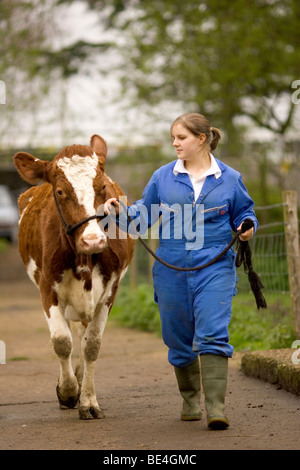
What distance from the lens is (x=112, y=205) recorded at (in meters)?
6.00

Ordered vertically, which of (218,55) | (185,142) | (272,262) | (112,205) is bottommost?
(272,262)

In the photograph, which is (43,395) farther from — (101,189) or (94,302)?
(101,189)

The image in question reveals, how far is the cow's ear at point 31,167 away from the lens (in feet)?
20.5

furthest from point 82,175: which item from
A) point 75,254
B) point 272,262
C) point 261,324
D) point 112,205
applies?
point 261,324

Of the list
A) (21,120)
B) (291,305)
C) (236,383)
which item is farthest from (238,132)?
(236,383)

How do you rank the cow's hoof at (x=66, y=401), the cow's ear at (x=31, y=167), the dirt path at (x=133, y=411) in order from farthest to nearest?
the cow's hoof at (x=66, y=401) → the cow's ear at (x=31, y=167) → the dirt path at (x=133, y=411)

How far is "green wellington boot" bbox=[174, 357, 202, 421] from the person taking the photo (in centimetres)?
591

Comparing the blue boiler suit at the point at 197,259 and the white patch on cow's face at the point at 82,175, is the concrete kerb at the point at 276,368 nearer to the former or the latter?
the blue boiler suit at the point at 197,259

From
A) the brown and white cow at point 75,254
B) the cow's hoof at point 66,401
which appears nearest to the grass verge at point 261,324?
the brown and white cow at point 75,254

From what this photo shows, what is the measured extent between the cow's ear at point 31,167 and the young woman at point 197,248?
2.38ft

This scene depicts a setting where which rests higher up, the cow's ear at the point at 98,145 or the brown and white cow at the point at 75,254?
the cow's ear at the point at 98,145

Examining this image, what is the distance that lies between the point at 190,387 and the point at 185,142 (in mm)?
1680

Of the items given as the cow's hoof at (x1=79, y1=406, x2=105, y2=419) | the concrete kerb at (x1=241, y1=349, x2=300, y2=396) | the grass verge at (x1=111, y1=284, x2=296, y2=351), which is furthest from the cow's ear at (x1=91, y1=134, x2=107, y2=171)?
the grass verge at (x1=111, y1=284, x2=296, y2=351)

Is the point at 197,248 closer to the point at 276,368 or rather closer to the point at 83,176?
the point at 83,176
